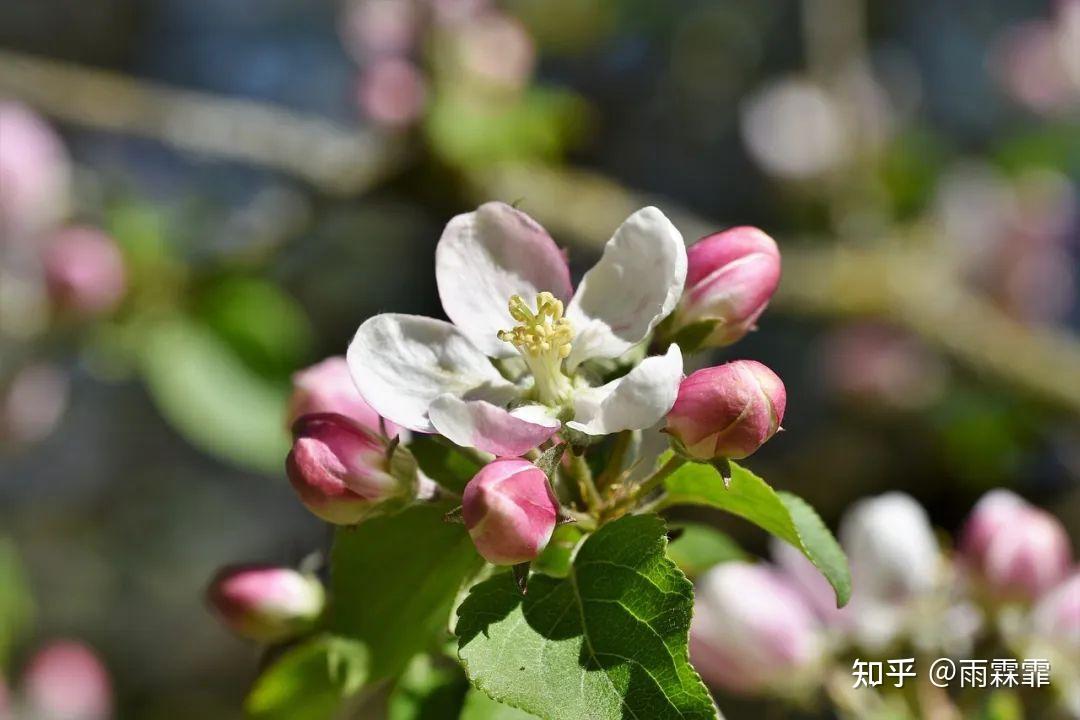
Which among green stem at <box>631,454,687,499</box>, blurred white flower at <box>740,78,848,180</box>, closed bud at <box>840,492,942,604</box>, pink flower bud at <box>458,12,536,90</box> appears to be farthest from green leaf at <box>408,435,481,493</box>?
blurred white flower at <box>740,78,848,180</box>

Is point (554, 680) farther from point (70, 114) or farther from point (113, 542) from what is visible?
point (113, 542)

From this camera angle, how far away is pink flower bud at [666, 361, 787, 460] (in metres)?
0.66

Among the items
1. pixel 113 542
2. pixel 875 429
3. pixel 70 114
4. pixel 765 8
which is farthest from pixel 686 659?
pixel 765 8

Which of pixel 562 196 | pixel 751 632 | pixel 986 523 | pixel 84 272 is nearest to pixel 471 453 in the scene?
pixel 751 632

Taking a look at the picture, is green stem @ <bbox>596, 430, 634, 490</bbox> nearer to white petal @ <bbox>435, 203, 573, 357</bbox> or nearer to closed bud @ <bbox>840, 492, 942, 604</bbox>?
white petal @ <bbox>435, 203, 573, 357</bbox>

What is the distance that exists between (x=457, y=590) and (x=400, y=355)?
0.49 feet

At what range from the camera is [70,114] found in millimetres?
2053

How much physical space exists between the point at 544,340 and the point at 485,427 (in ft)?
0.38

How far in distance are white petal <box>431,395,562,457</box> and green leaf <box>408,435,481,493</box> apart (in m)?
0.07

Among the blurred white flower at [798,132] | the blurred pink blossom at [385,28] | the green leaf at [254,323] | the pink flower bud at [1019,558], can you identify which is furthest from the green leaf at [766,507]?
the blurred white flower at [798,132]

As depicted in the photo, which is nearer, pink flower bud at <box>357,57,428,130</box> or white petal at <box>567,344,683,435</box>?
white petal at <box>567,344,683,435</box>

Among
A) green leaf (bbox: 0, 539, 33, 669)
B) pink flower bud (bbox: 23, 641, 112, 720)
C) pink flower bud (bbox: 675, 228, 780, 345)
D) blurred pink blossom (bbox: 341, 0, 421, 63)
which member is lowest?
pink flower bud (bbox: 23, 641, 112, 720)

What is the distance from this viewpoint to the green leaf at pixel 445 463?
0.75 m

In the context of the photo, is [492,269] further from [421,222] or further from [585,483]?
[421,222]
